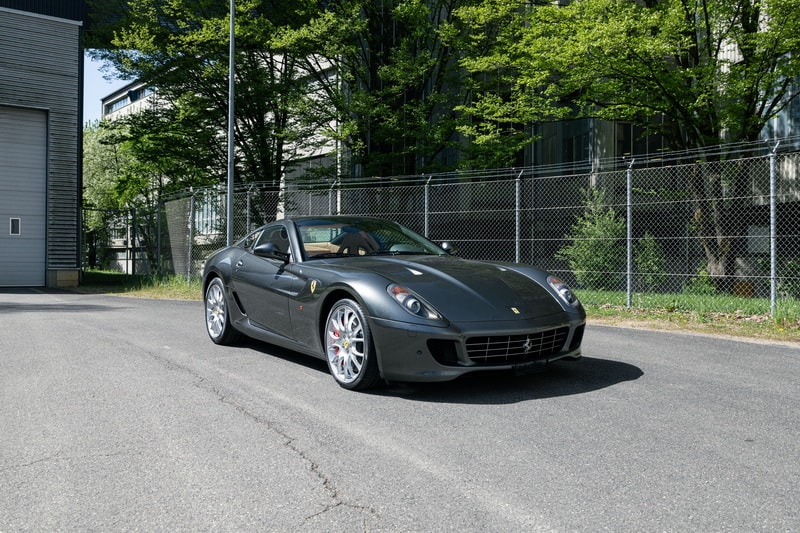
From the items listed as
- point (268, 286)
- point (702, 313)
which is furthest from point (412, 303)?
point (702, 313)

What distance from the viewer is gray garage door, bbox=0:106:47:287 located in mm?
23328

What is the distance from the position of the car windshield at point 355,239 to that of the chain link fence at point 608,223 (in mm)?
5662

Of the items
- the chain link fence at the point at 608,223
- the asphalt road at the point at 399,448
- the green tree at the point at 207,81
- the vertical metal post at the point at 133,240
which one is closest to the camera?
the asphalt road at the point at 399,448

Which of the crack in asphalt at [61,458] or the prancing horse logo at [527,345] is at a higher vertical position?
the prancing horse logo at [527,345]

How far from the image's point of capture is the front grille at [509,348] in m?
4.86

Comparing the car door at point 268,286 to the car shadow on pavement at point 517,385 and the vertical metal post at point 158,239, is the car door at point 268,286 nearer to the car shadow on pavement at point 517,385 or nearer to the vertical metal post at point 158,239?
the car shadow on pavement at point 517,385

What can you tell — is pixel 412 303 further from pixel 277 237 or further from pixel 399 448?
pixel 277 237

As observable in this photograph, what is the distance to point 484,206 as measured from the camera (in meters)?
19.3

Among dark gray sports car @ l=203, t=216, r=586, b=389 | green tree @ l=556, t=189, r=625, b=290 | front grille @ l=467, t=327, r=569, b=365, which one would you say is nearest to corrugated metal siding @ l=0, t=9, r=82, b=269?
green tree @ l=556, t=189, r=625, b=290

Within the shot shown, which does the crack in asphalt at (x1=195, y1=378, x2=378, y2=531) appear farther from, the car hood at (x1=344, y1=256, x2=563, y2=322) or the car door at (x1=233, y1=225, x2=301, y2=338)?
the car hood at (x1=344, y1=256, x2=563, y2=322)

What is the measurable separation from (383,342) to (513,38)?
17856 millimetres

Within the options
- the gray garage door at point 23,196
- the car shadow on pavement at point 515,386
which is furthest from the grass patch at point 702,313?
the gray garage door at point 23,196

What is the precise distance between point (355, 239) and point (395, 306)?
1602mm

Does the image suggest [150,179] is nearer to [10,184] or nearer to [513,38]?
[10,184]
